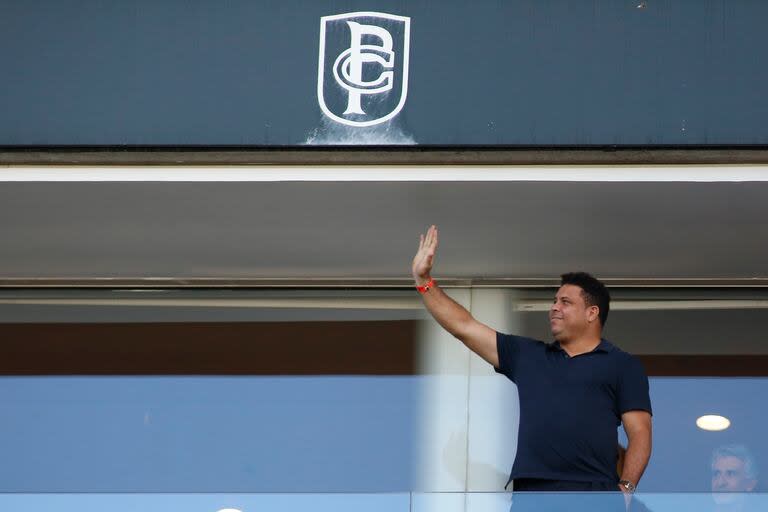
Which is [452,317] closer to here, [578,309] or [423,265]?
[423,265]

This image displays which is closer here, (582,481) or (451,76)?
(582,481)

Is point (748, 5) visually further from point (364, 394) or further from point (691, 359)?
point (364, 394)

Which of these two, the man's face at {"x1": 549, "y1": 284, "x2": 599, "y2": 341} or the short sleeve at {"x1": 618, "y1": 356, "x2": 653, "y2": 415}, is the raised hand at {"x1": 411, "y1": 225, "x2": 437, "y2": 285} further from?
the short sleeve at {"x1": 618, "y1": 356, "x2": 653, "y2": 415}

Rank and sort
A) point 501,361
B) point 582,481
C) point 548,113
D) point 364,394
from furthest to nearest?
1. point 364,394
2. point 548,113
3. point 501,361
4. point 582,481

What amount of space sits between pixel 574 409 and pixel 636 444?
263 millimetres

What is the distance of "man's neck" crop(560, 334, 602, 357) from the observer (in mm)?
5934

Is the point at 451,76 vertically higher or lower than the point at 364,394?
higher

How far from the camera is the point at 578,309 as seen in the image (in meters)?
6.06

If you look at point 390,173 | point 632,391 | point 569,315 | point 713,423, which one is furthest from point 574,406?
point 713,423

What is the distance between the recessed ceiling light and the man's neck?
1.44 meters

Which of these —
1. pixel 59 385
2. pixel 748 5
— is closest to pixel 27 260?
pixel 59 385

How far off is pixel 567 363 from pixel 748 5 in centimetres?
193

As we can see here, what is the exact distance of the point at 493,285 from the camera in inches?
296

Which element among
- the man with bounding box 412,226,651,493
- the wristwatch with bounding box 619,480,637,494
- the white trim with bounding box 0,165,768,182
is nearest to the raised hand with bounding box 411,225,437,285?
the man with bounding box 412,226,651,493
